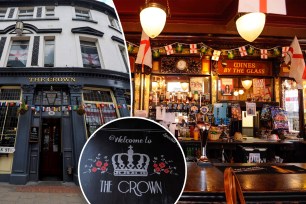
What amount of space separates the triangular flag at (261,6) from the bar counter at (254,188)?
139 centimetres

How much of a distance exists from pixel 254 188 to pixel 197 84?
15.0ft

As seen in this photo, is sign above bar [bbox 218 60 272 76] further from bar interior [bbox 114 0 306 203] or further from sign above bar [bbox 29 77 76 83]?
sign above bar [bbox 29 77 76 83]

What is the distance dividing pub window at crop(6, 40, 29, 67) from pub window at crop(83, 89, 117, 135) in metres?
0.17

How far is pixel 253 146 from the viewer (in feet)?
18.9

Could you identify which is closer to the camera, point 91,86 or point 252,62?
point 91,86

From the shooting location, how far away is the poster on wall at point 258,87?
6586 mm

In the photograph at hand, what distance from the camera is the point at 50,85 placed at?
0.78 meters

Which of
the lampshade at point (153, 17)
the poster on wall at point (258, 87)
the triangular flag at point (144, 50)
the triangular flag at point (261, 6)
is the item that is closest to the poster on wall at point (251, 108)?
the poster on wall at point (258, 87)

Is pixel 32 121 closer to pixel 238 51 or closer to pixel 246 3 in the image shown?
pixel 246 3

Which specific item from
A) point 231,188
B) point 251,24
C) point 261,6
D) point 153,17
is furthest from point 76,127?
point 251,24

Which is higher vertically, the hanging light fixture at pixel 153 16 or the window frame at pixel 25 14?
the hanging light fixture at pixel 153 16

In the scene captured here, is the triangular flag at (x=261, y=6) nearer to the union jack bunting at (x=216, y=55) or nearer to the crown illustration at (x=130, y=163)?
the crown illustration at (x=130, y=163)

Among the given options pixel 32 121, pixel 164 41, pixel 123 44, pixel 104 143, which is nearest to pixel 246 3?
pixel 123 44

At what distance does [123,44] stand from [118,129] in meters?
0.28
